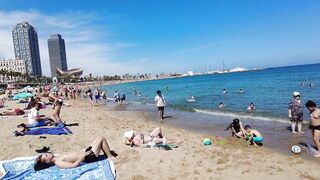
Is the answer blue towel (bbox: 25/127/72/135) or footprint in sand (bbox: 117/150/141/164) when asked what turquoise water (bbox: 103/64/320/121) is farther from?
blue towel (bbox: 25/127/72/135)

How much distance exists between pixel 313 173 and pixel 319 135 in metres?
2.00

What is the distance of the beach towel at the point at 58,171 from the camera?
659 centimetres

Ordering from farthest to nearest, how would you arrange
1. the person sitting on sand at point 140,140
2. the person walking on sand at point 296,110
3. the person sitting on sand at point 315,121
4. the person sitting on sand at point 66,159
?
1. the person walking on sand at point 296,110
2. the person sitting on sand at point 140,140
3. the person sitting on sand at point 315,121
4. the person sitting on sand at point 66,159

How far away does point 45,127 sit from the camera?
11.9 meters

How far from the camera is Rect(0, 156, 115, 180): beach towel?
21.6 feet

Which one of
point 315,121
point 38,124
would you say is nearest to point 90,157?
point 38,124

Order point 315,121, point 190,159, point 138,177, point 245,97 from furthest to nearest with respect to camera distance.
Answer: point 245,97
point 315,121
point 190,159
point 138,177

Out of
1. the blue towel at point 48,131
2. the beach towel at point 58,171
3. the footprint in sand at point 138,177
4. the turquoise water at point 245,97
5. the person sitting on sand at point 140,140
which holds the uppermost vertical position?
the blue towel at point 48,131

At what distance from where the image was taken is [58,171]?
687 cm

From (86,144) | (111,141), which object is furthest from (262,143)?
(86,144)

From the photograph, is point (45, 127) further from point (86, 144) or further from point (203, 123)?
point (203, 123)

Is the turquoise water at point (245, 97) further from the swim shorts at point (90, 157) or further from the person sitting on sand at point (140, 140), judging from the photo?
the swim shorts at point (90, 157)

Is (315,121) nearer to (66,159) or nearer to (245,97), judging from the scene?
(66,159)

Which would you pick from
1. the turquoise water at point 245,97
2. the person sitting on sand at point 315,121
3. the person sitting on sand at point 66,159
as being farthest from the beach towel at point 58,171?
the turquoise water at point 245,97
